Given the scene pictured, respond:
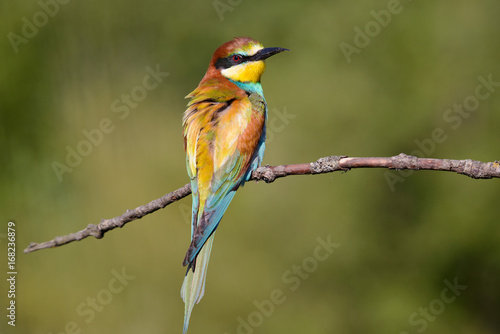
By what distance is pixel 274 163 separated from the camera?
4.07 metres

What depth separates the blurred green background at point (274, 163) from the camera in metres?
3.53

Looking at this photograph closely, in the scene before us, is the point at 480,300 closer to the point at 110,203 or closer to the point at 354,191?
the point at 354,191

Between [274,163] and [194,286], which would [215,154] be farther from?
[274,163]

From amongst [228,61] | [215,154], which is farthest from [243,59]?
[215,154]

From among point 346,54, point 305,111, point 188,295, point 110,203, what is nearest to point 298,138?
point 305,111

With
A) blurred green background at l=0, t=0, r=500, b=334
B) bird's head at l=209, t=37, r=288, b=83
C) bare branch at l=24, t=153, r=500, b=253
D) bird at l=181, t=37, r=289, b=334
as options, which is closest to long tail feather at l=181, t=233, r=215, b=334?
bird at l=181, t=37, r=289, b=334

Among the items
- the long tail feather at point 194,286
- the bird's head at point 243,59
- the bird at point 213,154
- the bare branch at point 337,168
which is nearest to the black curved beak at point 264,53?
the bird's head at point 243,59

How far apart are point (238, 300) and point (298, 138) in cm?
138

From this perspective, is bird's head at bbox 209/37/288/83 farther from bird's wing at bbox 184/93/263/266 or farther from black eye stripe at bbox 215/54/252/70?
bird's wing at bbox 184/93/263/266

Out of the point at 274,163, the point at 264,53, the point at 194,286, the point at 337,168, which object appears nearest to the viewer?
the point at 337,168

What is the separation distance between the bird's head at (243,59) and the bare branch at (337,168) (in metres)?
0.79

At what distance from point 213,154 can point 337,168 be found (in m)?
0.78

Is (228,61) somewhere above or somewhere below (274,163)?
above

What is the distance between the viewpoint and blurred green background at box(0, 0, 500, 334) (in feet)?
11.6
